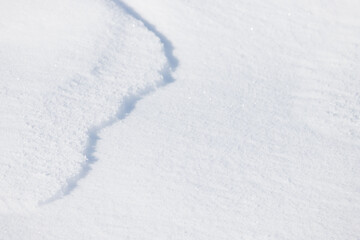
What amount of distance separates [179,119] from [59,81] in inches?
21.0

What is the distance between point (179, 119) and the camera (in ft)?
5.52

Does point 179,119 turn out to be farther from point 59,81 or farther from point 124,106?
point 59,81

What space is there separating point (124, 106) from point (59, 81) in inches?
11.7

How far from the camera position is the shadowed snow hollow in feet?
4.84

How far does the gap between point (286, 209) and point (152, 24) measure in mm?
1117

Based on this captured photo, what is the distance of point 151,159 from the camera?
1.55 m

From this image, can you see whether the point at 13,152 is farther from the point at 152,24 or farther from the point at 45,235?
the point at 152,24

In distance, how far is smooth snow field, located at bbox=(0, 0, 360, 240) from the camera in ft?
4.61

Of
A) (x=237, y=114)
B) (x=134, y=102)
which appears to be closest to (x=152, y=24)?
(x=134, y=102)

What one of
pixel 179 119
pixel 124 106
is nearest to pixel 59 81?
pixel 124 106

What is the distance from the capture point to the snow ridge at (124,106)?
1.47 meters

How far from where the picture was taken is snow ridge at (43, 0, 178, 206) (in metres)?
1.47

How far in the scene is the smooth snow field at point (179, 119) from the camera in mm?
1406

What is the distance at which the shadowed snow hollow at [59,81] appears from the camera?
1475mm
